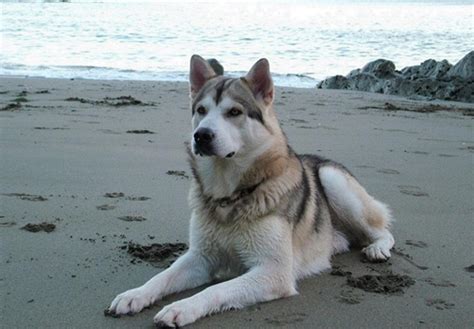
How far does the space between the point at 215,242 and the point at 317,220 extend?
2.98ft

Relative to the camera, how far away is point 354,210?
4.54 metres

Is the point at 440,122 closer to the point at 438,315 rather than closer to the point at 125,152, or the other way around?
the point at 125,152

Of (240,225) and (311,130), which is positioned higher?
(240,225)

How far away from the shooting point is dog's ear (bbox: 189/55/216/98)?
4109 mm

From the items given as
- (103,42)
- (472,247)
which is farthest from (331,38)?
(472,247)

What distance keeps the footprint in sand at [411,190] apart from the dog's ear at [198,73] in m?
2.65

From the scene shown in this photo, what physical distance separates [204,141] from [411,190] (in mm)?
3098

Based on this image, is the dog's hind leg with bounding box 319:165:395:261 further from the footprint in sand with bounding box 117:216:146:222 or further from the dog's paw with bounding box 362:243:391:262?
the footprint in sand with bounding box 117:216:146:222

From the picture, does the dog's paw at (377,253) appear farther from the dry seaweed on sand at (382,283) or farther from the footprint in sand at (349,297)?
the footprint in sand at (349,297)

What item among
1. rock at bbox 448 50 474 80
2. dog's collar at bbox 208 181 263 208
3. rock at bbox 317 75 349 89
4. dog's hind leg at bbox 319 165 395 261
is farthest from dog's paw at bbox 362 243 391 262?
rock at bbox 317 75 349 89

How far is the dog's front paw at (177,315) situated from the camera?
2904 mm

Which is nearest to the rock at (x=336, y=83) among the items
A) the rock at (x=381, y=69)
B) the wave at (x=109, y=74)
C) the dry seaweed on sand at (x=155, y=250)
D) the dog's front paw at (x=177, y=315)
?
the rock at (x=381, y=69)

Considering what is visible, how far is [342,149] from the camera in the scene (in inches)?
302

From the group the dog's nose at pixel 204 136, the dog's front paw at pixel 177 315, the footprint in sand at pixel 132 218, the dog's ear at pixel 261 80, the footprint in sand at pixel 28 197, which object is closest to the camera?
the dog's front paw at pixel 177 315
